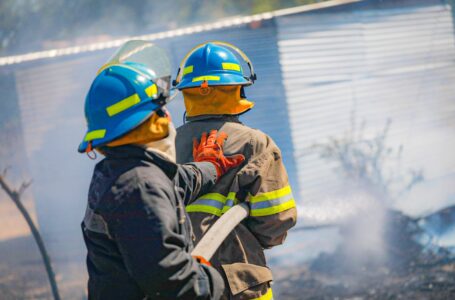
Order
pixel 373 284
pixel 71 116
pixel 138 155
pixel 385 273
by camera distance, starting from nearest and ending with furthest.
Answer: pixel 138 155
pixel 373 284
pixel 385 273
pixel 71 116

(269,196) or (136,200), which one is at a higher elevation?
(136,200)

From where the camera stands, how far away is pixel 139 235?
1865 mm

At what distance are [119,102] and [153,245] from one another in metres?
0.54

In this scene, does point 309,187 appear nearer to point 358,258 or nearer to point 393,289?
point 358,258

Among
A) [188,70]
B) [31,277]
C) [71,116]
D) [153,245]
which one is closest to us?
[153,245]

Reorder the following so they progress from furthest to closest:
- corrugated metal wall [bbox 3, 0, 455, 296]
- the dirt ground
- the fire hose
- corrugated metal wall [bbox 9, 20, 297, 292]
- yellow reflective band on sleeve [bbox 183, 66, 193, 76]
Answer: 1. corrugated metal wall [bbox 3, 0, 455, 296]
2. corrugated metal wall [bbox 9, 20, 297, 292]
3. the dirt ground
4. yellow reflective band on sleeve [bbox 183, 66, 193, 76]
5. the fire hose

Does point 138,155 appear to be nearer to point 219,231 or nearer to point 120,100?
point 120,100

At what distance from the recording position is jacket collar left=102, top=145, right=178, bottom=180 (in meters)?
2.05

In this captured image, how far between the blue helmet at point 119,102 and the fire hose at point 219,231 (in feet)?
1.81

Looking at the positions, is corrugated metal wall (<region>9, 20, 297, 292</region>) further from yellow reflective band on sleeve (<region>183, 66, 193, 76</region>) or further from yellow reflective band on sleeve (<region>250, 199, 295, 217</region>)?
yellow reflective band on sleeve (<region>250, 199, 295, 217</region>)

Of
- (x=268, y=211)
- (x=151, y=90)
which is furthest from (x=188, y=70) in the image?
(x=151, y=90)

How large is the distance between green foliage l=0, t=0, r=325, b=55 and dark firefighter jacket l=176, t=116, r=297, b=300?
16.5 metres

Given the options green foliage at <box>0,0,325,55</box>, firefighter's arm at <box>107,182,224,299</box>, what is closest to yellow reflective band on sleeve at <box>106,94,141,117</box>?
firefighter's arm at <box>107,182,224,299</box>

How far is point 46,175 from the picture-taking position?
9.14 meters
